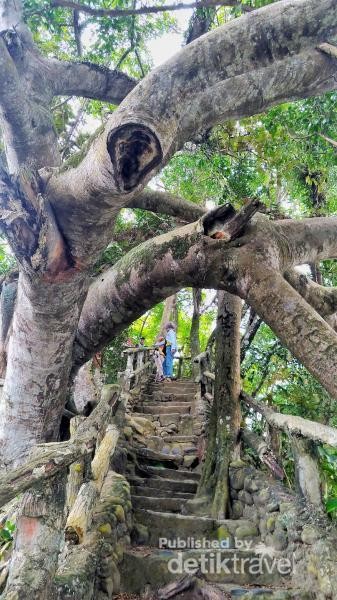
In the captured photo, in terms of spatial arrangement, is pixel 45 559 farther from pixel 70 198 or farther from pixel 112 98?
pixel 112 98

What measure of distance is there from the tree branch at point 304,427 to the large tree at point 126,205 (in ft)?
3.33

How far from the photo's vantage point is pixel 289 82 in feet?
8.58

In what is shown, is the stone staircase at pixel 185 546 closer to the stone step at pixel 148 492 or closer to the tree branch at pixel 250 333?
the stone step at pixel 148 492

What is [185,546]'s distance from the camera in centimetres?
429

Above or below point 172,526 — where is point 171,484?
above

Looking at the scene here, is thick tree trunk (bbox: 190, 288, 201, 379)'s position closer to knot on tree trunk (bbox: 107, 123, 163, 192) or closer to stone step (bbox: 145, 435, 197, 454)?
stone step (bbox: 145, 435, 197, 454)

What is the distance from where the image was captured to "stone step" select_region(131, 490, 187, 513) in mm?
5004

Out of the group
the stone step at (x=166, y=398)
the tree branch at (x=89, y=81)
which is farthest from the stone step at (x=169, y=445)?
the tree branch at (x=89, y=81)

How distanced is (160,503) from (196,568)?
1313 mm

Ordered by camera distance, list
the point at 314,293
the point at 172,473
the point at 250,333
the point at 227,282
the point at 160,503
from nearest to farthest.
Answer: the point at 227,282, the point at 314,293, the point at 160,503, the point at 172,473, the point at 250,333

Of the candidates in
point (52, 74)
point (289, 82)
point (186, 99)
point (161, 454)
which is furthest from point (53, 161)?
point (161, 454)

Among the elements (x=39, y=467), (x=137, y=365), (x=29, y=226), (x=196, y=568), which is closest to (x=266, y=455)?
(x=196, y=568)

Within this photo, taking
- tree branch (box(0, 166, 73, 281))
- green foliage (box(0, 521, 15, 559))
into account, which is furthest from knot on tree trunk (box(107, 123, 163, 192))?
green foliage (box(0, 521, 15, 559))

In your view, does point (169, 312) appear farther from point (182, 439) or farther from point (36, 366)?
point (36, 366)
